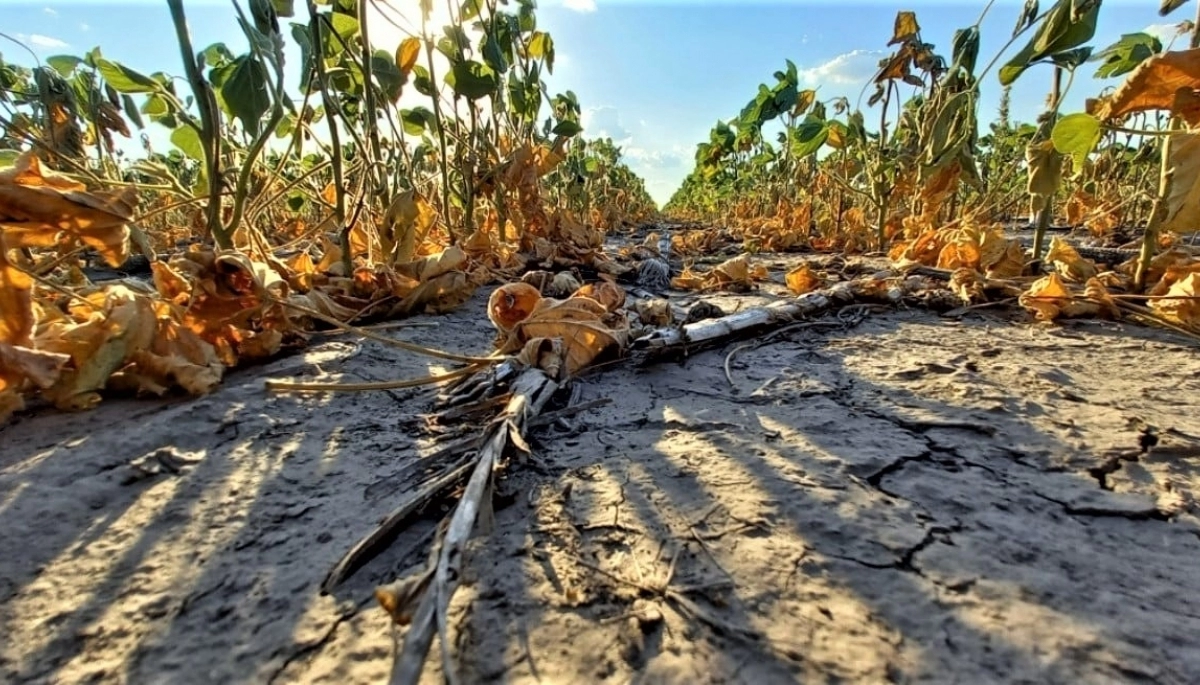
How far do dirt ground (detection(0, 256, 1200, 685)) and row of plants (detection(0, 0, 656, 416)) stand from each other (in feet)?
0.60

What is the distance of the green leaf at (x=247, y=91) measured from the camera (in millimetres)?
1604

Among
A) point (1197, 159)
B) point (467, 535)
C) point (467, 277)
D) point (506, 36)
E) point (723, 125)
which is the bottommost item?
point (467, 535)

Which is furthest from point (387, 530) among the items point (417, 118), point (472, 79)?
point (417, 118)

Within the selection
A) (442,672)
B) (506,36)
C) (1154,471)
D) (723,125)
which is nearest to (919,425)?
(1154,471)

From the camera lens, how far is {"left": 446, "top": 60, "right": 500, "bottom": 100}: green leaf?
10.6ft

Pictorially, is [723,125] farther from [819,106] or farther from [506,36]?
[506,36]

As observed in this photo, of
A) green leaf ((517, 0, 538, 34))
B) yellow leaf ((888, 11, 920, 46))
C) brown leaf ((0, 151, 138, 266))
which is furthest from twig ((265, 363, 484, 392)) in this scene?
yellow leaf ((888, 11, 920, 46))

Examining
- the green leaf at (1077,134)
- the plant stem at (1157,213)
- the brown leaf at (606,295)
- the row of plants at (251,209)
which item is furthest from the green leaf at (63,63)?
the plant stem at (1157,213)

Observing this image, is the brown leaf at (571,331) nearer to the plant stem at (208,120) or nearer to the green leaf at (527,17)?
the plant stem at (208,120)

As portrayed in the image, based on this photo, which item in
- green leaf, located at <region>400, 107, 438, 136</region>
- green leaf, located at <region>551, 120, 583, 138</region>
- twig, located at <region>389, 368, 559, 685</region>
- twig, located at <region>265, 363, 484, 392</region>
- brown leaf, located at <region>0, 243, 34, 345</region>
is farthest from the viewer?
green leaf, located at <region>551, 120, 583, 138</region>

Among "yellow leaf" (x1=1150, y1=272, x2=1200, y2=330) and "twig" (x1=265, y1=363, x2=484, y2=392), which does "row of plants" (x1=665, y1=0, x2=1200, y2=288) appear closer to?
"yellow leaf" (x1=1150, y1=272, x2=1200, y2=330)

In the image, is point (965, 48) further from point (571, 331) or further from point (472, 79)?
point (571, 331)

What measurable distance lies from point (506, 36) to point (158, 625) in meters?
3.64

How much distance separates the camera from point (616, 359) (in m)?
1.61
